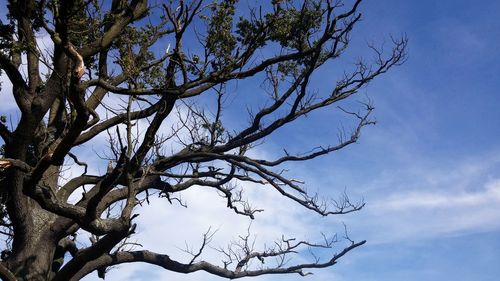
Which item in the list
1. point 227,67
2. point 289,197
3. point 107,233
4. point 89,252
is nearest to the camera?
point 107,233

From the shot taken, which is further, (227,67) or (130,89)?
(227,67)

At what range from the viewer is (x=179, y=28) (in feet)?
27.1

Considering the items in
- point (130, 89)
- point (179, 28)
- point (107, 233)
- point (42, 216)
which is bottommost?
point (107, 233)

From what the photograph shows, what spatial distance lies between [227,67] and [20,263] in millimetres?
4755

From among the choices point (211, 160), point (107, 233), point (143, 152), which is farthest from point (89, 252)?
point (211, 160)

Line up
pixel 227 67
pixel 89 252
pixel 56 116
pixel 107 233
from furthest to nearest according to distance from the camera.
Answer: pixel 56 116 → pixel 227 67 → pixel 89 252 → pixel 107 233

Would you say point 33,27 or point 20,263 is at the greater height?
point 33,27

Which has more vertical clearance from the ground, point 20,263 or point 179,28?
point 179,28

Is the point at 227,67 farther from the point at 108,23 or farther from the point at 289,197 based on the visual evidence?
the point at 289,197

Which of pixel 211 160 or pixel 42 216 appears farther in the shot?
pixel 211 160

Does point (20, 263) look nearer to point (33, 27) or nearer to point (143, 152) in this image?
point (143, 152)

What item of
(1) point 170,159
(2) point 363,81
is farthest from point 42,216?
(2) point 363,81

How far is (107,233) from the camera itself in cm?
796

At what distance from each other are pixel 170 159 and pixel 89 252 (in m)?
2.71
